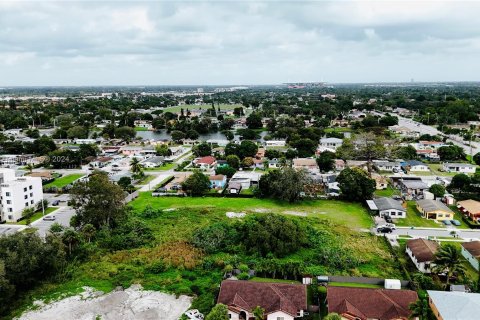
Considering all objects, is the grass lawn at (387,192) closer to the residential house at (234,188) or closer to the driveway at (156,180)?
the residential house at (234,188)

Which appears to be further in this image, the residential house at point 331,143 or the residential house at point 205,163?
the residential house at point 331,143

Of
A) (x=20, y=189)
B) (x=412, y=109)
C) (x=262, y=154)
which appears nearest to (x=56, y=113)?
(x=262, y=154)

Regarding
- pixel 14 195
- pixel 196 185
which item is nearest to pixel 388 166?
pixel 196 185

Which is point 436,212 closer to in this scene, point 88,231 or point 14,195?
point 88,231

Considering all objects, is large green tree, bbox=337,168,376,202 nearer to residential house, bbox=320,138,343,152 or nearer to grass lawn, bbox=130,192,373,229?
grass lawn, bbox=130,192,373,229

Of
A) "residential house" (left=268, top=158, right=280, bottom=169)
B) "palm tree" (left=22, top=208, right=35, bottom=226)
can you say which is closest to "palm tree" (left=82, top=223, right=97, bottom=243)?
"palm tree" (left=22, top=208, right=35, bottom=226)

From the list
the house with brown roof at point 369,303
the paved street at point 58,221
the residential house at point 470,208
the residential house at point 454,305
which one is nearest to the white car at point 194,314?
the house with brown roof at point 369,303

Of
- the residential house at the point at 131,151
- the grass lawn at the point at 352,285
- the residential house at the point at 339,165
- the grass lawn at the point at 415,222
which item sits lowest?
the grass lawn at the point at 352,285
